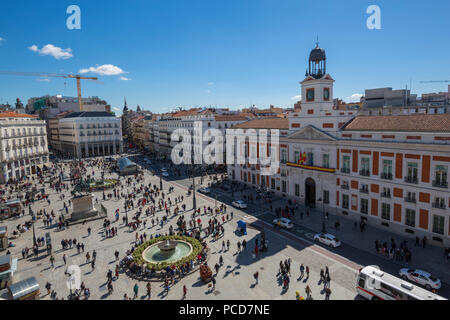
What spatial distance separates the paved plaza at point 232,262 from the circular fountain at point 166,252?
8.17ft

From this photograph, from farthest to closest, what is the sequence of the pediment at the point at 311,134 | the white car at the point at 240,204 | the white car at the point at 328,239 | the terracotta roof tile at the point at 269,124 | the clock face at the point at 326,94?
the terracotta roof tile at the point at 269,124 → the white car at the point at 240,204 → the clock face at the point at 326,94 → the pediment at the point at 311,134 → the white car at the point at 328,239

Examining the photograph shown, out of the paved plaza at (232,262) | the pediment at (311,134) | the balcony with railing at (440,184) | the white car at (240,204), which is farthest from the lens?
the white car at (240,204)

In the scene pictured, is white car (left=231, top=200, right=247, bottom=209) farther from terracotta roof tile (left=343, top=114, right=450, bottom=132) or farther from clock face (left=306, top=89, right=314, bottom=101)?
clock face (left=306, top=89, right=314, bottom=101)

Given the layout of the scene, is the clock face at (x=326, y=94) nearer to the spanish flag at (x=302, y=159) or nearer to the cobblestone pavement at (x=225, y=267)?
the spanish flag at (x=302, y=159)

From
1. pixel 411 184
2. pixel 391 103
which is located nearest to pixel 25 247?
pixel 411 184

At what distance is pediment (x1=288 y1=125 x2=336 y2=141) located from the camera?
122ft

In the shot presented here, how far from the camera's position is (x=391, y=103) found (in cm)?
6328

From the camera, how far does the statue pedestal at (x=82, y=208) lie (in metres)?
38.1

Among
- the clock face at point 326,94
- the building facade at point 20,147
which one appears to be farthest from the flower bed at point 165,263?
the building facade at point 20,147

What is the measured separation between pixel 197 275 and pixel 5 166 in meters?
58.0

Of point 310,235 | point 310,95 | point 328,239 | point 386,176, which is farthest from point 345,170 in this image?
point 310,95

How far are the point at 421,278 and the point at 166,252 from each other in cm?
2094

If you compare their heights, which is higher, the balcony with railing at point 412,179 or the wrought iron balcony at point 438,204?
the balcony with railing at point 412,179
